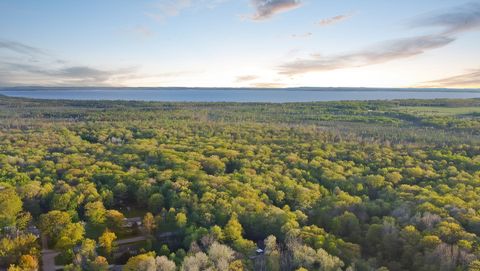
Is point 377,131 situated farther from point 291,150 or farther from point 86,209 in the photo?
point 86,209

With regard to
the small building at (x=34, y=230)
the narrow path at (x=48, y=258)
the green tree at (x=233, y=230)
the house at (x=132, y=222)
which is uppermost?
the green tree at (x=233, y=230)

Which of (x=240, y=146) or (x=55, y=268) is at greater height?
(x=240, y=146)

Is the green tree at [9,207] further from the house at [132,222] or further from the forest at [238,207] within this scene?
the house at [132,222]

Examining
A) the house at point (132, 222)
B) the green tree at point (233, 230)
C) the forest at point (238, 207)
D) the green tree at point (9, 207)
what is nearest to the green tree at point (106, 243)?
the forest at point (238, 207)

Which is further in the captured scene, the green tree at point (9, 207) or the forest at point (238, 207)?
the green tree at point (9, 207)

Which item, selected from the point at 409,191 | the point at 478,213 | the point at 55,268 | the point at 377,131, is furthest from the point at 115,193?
the point at 377,131

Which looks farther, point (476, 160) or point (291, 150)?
point (291, 150)

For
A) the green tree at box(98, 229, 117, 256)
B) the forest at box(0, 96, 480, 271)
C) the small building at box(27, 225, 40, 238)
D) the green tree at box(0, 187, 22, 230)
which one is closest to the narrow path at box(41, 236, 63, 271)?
the forest at box(0, 96, 480, 271)

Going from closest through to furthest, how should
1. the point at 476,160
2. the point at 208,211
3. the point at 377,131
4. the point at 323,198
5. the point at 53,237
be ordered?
the point at 53,237 → the point at 208,211 → the point at 323,198 → the point at 476,160 → the point at 377,131
